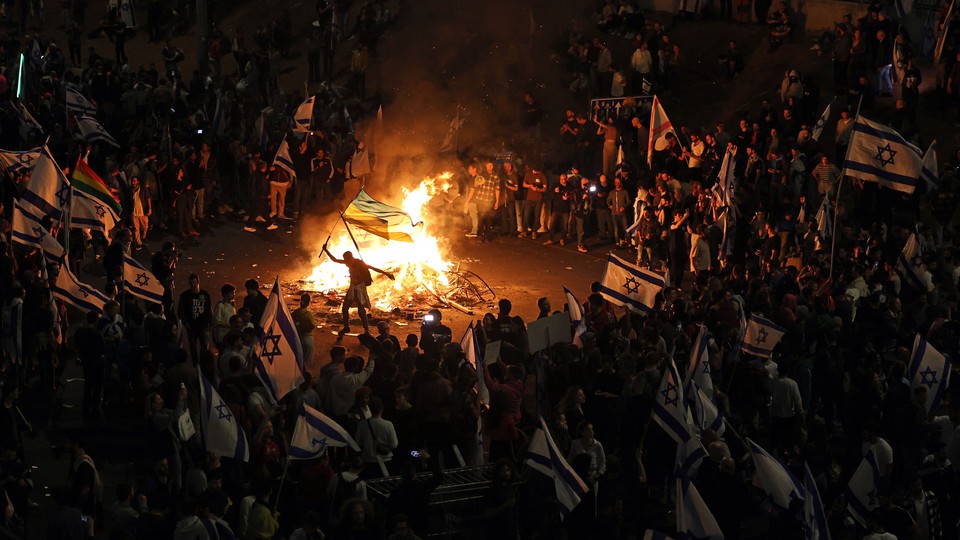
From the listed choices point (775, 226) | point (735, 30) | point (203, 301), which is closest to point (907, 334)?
point (775, 226)

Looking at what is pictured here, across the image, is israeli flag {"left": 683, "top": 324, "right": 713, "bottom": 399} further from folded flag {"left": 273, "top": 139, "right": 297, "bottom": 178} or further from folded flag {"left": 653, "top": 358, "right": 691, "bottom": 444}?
folded flag {"left": 273, "top": 139, "right": 297, "bottom": 178}

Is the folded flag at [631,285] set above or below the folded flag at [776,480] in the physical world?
above

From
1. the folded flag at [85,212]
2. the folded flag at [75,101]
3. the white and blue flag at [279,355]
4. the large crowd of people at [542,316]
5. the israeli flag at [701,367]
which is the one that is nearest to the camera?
the large crowd of people at [542,316]

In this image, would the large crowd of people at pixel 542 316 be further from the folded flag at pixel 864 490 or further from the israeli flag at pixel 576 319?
the folded flag at pixel 864 490

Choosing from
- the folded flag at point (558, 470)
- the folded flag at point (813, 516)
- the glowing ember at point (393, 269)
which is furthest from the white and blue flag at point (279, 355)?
the glowing ember at point (393, 269)

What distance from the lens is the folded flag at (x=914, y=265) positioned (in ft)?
67.5

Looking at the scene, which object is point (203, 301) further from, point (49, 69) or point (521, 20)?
point (521, 20)

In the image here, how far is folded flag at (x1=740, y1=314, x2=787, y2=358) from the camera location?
17625 millimetres

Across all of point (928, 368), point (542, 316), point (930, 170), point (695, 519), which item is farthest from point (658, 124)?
point (695, 519)

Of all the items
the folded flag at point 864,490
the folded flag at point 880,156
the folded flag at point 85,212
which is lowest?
the folded flag at point 864,490

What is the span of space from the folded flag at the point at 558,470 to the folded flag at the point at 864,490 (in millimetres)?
2894

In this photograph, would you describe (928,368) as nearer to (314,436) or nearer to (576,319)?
(576,319)

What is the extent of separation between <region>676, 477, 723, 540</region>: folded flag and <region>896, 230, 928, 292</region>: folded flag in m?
9.20

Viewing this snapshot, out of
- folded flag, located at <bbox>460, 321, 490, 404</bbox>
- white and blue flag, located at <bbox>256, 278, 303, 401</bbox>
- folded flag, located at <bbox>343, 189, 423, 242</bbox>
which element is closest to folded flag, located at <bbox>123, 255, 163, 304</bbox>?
white and blue flag, located at <bbox>256, 278, 303, 401</bbox>
